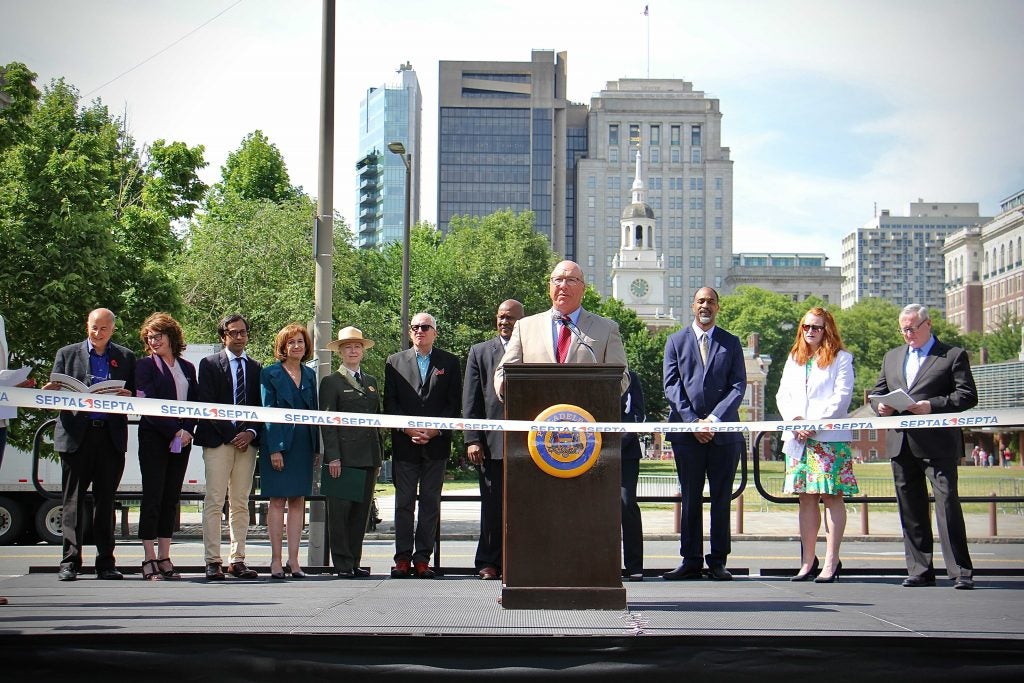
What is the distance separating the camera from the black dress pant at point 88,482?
777 centimetres

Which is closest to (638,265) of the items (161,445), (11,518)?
(11,518)

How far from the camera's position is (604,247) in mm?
199250

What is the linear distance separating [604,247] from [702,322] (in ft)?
631

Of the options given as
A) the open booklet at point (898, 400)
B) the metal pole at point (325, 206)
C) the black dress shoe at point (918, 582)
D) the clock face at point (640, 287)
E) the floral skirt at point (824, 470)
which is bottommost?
the black dress shoe at point (918, 582)

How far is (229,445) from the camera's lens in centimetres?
806

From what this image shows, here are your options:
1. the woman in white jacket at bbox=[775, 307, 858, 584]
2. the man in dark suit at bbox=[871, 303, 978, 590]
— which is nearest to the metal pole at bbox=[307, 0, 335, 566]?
the woman in white jacket at bbox=[775, 307, 858, 584]

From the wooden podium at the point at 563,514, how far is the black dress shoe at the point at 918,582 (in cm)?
260

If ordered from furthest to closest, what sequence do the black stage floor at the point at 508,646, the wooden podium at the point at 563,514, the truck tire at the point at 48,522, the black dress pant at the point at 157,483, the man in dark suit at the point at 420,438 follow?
1. the truck tire at the point at 48,522
2. the man in dark suit at the point at 420,438
3. the black dress pant at the point at 157,483
4. the wooden podium at the point at 563,514
5. the black stage floor at the point at 508,646

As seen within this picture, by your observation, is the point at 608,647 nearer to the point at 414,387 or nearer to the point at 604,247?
the point at 414,387

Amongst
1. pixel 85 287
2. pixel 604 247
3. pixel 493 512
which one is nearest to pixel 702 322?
pixel 493 512

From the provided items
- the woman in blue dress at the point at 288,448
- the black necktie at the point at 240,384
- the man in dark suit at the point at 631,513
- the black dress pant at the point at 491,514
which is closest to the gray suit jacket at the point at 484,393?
the black dress pant at the point at 491,514

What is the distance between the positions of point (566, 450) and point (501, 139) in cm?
17870

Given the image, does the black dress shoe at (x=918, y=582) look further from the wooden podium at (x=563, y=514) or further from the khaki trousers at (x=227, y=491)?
the khaki trousers at (x=227, y=491)

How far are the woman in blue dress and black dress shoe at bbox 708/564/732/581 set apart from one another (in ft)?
10.1
